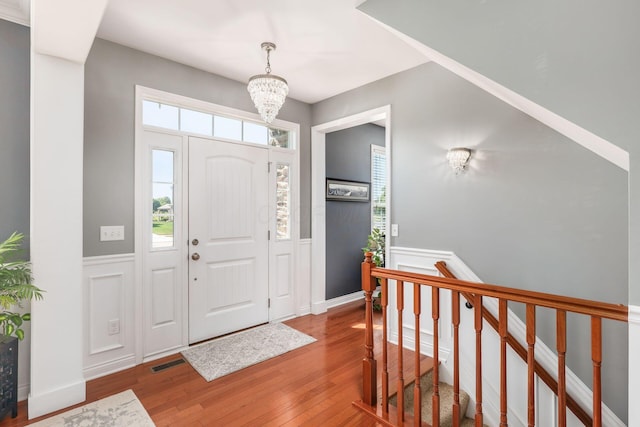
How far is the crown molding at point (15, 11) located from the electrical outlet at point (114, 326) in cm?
223

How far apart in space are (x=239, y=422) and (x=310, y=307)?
2.05 metres

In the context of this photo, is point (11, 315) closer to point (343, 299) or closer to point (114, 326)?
point (114, 326)

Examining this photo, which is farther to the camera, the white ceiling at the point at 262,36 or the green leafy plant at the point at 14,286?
the white ceiling at the point at 262,36

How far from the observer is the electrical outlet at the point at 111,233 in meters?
2.47

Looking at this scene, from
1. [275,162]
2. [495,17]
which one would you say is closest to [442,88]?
[495,17]

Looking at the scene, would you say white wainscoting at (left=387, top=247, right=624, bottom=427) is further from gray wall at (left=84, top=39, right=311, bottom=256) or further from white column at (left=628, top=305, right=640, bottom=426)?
gray wall at (left=84, top=39, right=311, bottom=256)

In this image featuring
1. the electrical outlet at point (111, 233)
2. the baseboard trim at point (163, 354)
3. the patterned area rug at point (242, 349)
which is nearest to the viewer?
the electrical outlet at point (111, 233)

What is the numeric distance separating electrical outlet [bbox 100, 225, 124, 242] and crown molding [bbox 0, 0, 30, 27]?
4.89 ft

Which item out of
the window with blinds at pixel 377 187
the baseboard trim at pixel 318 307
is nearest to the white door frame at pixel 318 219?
the baseboard trim at pixel 318 307

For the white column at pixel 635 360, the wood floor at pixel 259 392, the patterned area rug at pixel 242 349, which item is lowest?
the wood floor at pixel 259 392

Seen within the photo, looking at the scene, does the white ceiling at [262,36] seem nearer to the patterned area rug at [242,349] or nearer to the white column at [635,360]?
the white column at [635,360]

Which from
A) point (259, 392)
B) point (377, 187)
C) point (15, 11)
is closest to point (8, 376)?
point (259, 392)

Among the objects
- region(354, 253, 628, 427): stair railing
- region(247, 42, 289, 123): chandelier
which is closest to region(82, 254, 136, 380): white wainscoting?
region(247, 42, 289, 123): chandelier

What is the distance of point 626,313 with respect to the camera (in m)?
1.16
